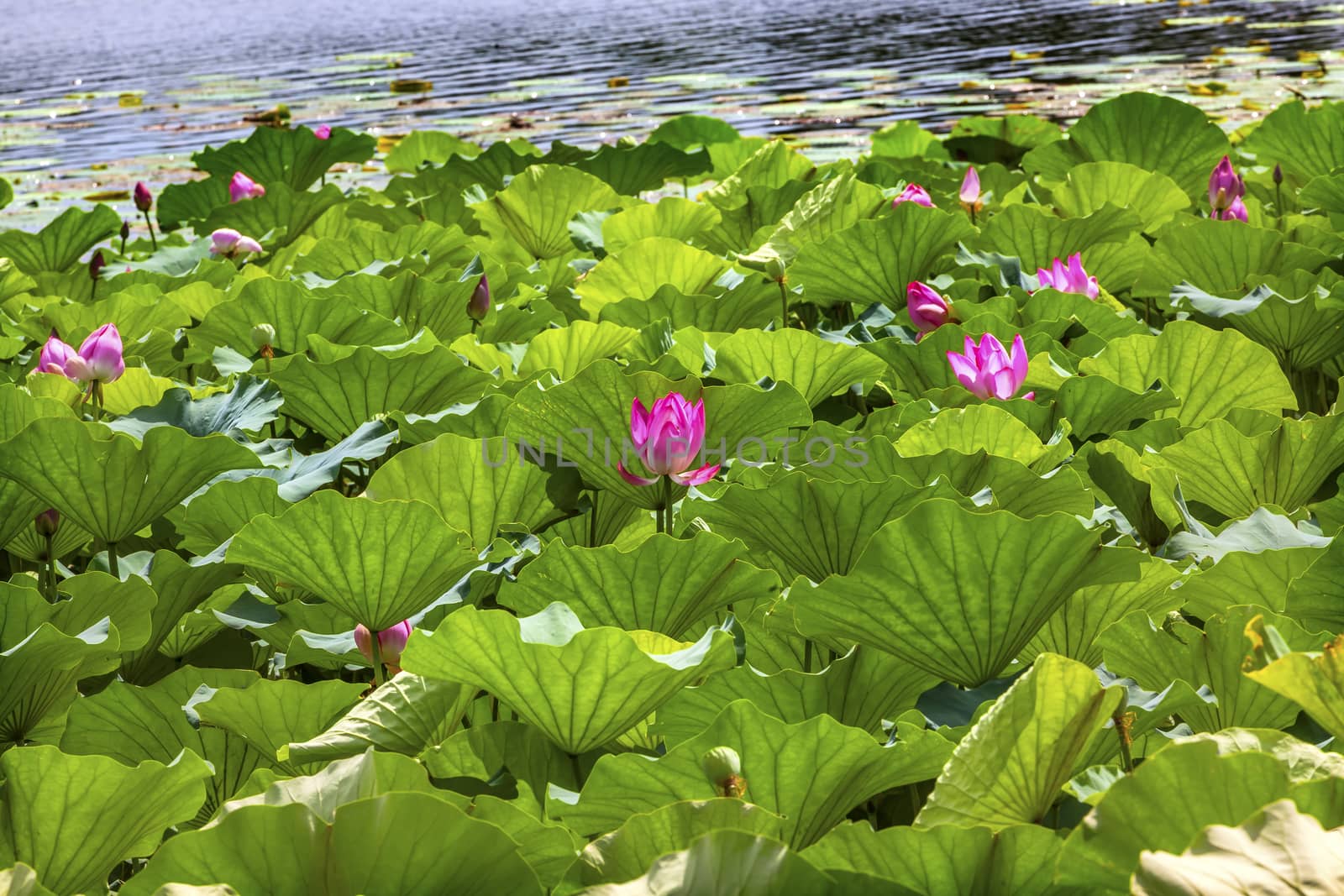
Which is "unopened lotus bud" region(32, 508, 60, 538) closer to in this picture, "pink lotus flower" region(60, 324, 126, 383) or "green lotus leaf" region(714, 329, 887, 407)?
"pink lotus flower" region(60, 324, 126, 383)

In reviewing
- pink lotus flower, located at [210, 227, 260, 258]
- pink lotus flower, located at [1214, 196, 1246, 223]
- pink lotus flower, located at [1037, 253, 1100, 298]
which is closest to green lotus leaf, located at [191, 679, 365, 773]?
pink lotus flower, located at [1037, 253, 1100, 298]

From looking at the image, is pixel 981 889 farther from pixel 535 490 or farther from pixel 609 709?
pixel 535 490

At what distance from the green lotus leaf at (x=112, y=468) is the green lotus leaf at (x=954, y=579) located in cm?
67

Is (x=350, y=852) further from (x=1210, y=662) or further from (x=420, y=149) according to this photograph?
(x=420, y=149)

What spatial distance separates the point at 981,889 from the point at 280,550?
0.65 m

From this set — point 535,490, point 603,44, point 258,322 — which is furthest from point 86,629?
point 603,44

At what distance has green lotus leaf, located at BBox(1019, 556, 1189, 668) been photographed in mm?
1032

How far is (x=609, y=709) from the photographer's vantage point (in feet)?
2.92

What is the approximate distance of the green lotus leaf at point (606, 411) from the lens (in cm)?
132

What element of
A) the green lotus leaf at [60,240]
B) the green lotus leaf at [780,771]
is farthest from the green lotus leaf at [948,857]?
the green lotus leaf at [60,240]

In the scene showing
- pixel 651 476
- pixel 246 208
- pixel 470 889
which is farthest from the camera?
pixel 246 208

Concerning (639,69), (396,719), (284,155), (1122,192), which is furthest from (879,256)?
Answer: (639,69)

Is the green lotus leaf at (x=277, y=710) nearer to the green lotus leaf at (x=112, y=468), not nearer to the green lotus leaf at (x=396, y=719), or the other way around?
the green lotus leaf at (x=396, y=719)

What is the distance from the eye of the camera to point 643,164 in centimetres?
324
